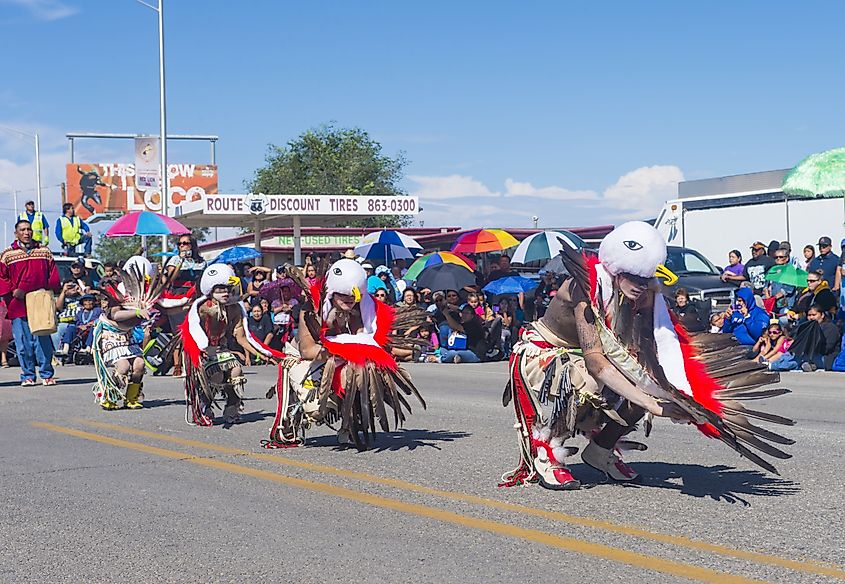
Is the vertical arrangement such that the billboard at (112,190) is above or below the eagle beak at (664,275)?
above

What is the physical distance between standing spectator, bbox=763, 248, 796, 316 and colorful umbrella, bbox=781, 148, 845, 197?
1339 millimetres

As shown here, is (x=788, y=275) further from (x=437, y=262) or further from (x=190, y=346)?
(x=190, y=346)

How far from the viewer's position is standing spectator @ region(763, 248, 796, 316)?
728 inches

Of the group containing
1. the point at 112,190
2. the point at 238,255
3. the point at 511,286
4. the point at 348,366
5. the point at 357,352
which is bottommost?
the point at 348,366

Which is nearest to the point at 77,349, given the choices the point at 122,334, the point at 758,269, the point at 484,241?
the point at 484,241

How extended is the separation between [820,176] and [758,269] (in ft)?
6.00

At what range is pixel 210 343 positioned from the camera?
34.9ft

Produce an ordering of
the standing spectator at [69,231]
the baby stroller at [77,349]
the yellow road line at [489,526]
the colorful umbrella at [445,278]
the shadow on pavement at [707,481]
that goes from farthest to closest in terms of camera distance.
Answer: the standing spectator at [69,231] → the baby stroller at [77,349] → the colorful umbrella at [445,278] → the shadow on pavement at [707,481] → the yellow road line at [489,526]

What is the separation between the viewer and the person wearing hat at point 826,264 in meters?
17.8

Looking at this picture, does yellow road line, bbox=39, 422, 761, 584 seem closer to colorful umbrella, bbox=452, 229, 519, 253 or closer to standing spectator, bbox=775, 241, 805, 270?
standing spectator, bbox=775, 241, 805, 270

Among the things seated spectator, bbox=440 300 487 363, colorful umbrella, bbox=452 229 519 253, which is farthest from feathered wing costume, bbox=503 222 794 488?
colorful umbrella, bbox=452 229 519 253

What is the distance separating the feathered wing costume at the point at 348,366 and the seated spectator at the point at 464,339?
11.1 m

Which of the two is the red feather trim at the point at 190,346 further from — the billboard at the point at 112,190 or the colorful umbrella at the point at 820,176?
the billboard at the point at 112,190

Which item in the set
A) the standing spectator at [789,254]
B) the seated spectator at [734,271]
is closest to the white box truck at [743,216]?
the standing spectator at [789,254]
